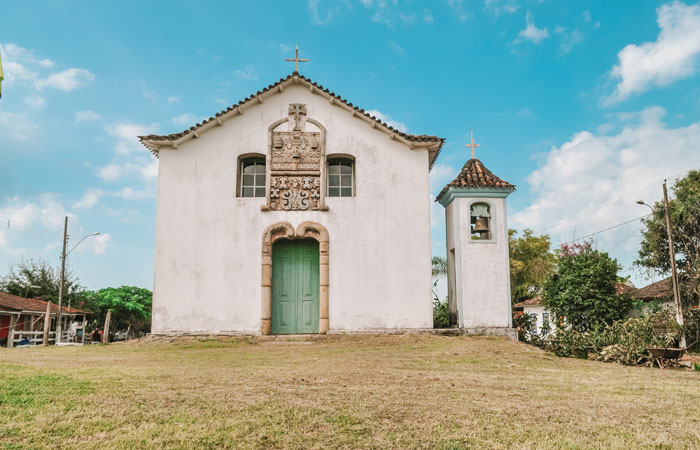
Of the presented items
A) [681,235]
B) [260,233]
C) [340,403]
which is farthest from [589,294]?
[340,403]

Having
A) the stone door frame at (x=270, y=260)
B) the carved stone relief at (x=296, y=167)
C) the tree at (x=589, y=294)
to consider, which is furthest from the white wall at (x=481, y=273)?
the carved stone relief at (x=296, y=167)

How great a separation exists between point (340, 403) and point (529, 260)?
35.3 meters

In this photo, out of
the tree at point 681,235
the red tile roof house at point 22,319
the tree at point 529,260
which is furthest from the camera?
the tree at point 529,260

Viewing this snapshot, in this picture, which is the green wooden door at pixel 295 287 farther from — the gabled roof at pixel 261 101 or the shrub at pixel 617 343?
the shrub at pixel 617 343

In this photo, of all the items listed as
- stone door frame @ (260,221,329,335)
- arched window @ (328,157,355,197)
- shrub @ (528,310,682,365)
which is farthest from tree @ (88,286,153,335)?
shrub @ (528,310,682,365)

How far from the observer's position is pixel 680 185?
22.9 m

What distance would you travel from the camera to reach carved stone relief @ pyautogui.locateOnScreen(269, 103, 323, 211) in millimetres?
16344

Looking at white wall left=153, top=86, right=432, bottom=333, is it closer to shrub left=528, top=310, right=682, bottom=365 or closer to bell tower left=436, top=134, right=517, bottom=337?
bell tower left=436, top=134, right=517, bottom=337

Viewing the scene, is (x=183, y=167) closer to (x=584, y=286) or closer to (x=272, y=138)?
(x=272, y=138)

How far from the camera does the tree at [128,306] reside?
40.4m

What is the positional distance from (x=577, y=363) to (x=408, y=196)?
692 cm

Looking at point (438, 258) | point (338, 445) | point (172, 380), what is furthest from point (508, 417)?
point (438, 258)

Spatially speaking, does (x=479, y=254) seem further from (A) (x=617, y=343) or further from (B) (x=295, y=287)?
(B) (x=295, y=287)

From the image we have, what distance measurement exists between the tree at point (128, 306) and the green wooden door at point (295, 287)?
88.3 ft
